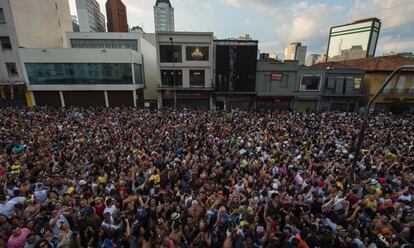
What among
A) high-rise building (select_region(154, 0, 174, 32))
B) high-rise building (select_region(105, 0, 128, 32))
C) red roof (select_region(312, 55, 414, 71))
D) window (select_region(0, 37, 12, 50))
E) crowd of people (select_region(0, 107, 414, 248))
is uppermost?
high-rise building (select_region(154, 0, 174, 32))

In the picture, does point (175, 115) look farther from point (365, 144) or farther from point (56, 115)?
point (365, 144)

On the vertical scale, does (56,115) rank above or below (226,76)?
below

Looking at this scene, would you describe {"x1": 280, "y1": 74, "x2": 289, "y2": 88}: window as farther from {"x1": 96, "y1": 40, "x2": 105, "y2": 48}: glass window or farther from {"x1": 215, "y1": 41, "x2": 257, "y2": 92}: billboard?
{"x1": 96, "y1": 40, "x2": 105, "y2": 48}: glass window

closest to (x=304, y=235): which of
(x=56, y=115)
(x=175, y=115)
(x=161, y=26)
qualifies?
(x=175, y=115)

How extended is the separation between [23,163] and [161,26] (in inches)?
5771

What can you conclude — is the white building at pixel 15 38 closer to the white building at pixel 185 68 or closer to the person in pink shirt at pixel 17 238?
the white building at pixel 185 68

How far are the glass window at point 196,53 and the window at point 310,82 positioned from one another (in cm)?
1248

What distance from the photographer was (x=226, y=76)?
2547cm

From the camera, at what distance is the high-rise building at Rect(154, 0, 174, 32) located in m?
134

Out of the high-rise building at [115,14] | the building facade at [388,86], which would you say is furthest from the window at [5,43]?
the high-rise building at [115,14]

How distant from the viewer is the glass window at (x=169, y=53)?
24.7m

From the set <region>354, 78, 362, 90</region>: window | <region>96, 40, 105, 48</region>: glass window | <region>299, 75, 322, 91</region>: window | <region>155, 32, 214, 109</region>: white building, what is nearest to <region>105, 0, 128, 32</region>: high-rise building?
<region>96, 40, 105, 48</region>: glass window

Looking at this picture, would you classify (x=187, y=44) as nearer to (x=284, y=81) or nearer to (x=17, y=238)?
(x=284, y=81)

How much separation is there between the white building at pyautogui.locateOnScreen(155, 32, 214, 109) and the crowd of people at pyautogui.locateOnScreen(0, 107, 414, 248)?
13.0m
